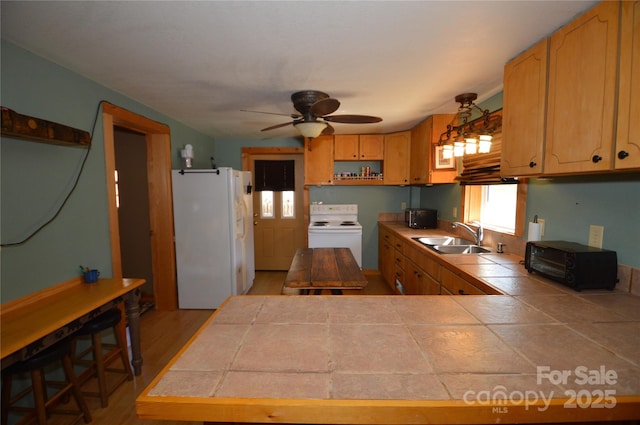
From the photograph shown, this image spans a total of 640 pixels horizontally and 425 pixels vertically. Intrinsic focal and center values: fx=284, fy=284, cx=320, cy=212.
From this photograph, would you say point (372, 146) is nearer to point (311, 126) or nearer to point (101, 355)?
point (311, 126)

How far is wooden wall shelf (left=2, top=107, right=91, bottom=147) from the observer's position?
1.45 m

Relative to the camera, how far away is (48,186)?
1814mm

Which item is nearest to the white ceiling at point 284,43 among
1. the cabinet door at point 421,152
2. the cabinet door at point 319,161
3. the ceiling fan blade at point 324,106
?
the ceiling fan blade at point 324,106

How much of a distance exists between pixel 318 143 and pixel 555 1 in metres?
3.25

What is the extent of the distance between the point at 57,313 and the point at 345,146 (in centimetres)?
369

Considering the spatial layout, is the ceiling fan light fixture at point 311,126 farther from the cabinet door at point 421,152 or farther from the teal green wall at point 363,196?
the teal green wall at point 363,196

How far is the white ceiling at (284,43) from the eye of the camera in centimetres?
133

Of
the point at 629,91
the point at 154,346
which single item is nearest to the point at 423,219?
the point at 629,91

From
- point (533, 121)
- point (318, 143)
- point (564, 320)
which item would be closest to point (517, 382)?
point (564, 320)

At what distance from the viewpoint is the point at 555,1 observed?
1277 mm

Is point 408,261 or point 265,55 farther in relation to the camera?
point 408,261

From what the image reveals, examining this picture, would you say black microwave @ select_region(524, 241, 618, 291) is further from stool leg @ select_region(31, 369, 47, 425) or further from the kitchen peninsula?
stool leg @ select_region(31, 369, 47, 425)

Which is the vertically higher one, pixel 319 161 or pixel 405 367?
pixel 319 161

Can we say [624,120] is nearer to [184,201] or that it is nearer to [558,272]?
[558,272]
